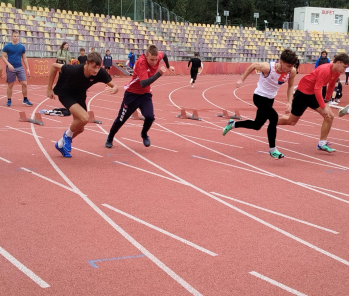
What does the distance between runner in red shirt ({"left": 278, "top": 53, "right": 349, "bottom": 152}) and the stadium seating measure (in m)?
18.1

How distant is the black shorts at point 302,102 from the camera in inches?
344

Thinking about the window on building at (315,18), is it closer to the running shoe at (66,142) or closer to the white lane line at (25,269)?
the running shoe at (66,142)

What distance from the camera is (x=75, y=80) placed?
745 cm

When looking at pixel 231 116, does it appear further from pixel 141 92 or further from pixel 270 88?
pixel 270 88

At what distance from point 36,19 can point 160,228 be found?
81.3ft

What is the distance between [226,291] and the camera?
138 inches

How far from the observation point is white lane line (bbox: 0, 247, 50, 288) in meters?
3.54

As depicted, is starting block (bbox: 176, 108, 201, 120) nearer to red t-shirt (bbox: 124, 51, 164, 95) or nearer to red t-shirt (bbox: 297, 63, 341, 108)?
red t-shirt (bbox: 297, 63, 341, 108)

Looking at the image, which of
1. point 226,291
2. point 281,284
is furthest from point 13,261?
point 281,284

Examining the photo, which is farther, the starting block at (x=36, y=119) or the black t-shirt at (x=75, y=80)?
the starting block at (x=36, y=119)

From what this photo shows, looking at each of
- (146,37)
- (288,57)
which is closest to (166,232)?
(288,57)

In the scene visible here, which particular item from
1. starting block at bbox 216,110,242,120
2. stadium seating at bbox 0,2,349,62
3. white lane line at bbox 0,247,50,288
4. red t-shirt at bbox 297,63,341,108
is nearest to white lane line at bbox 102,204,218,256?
white lane line at bbox 0,247,50,288

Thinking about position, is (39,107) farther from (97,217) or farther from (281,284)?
(281,284)

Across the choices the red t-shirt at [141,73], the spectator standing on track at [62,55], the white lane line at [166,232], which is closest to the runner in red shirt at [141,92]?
the red t-shirt at [141,73]
